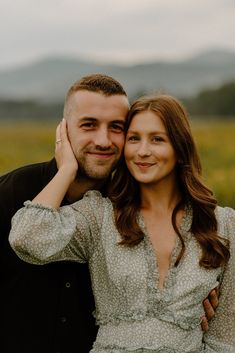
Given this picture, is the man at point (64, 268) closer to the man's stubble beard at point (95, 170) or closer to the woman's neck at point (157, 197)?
the man's stubble beard at point (95, 170)

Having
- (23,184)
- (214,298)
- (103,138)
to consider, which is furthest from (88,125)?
(214,298)

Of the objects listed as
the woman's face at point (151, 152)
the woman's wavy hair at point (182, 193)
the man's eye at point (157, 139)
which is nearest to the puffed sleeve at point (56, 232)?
the woman's wavy hair at point (182, 193)

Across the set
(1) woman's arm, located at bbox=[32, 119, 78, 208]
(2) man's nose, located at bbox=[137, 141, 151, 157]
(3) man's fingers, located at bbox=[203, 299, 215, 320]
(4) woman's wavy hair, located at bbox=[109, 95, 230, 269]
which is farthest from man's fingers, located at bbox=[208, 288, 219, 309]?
(1) woman's arm, located at bbox=[32, 119, 78, 208]

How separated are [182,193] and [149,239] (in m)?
0.35

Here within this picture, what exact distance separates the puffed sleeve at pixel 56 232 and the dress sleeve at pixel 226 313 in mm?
617

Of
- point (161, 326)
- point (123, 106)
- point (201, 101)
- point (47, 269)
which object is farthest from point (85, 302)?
point (201, 101)

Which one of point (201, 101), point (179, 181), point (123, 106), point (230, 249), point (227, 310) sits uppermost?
point (123, 106)

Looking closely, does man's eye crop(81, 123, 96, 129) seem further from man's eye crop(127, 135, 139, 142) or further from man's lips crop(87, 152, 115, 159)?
man's eye crop(127, 135, 139, 142)

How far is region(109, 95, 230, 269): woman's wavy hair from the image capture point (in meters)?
4.00

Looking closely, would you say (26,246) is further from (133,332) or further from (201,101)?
(201,101)

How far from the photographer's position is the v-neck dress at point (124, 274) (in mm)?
3824

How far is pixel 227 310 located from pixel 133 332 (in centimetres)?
55

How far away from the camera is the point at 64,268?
427cm

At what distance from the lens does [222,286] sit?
413 cm
